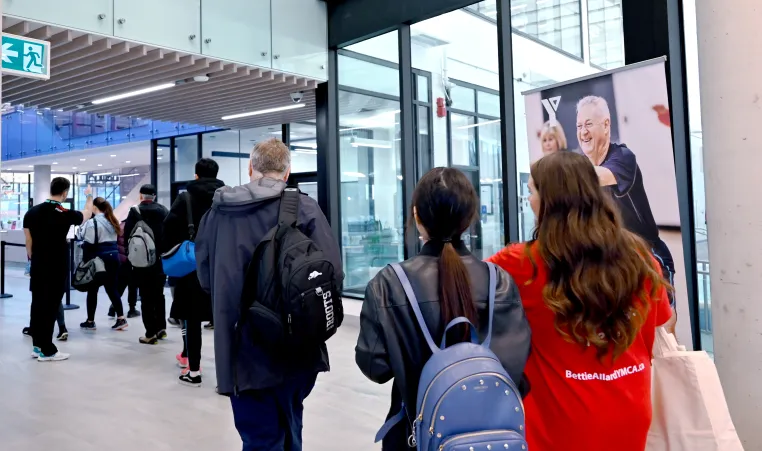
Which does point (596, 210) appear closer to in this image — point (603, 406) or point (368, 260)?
point (603, 406)

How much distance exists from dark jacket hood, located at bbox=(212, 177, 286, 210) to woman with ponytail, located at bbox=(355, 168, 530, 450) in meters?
0.93

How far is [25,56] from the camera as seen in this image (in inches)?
162

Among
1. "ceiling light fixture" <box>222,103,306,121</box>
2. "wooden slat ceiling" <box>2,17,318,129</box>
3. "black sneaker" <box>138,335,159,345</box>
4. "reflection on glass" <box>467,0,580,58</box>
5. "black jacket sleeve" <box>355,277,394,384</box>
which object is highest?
"reflection on glass" <box>467,0,580,58</box>

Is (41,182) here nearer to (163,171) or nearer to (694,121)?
(163,171)

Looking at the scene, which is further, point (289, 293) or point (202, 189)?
point (202, 189)

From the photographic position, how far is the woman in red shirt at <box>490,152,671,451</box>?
4.95ft

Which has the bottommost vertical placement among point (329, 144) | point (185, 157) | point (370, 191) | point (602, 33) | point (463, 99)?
point (370, 191)

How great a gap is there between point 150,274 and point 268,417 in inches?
152

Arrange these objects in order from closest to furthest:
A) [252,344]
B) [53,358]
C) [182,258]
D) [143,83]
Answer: [252,344]
[182,258]
[53,358]
[143,83]

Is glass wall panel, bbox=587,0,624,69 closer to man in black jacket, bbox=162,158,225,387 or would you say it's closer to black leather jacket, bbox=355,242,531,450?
man in black jacket, bbox=162,158,225,387

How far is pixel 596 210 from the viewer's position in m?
1.54

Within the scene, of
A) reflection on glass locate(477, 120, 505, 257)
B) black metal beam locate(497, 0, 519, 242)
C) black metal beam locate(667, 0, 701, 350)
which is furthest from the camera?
reflection on glass locate(477, 120, 505, 257)

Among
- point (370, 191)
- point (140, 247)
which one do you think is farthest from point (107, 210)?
point (370, 191)

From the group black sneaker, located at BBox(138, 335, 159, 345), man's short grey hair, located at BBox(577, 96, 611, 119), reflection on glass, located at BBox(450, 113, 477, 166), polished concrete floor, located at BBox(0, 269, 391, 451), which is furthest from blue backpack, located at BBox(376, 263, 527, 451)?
reflection on glass, located at BBox(450, 113, 477, 166)
